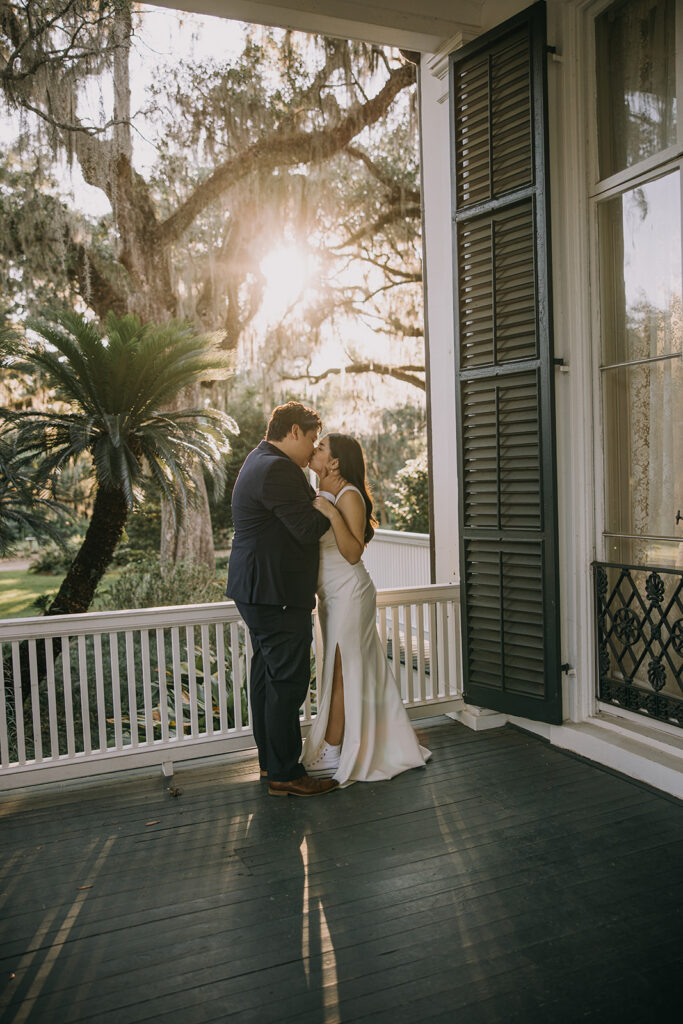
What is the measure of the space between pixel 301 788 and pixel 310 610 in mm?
718

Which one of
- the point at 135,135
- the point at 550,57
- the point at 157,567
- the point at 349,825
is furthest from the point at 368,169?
the point at 349,825

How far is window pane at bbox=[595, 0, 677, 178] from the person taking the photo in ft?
9.54

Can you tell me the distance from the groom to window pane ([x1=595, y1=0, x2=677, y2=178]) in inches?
72.4

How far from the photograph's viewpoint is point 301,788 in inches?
117

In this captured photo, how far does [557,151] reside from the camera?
3.29m

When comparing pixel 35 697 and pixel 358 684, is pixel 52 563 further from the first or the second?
pixel 358 684

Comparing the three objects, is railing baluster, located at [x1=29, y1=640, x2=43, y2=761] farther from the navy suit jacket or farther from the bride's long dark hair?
the bride's long dark hair

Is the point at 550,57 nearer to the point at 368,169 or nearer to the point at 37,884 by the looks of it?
the point at 37,884

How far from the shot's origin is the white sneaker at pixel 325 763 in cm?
318

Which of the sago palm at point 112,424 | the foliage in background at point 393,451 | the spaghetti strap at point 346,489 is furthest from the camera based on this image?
the foliage in background at point 393,451

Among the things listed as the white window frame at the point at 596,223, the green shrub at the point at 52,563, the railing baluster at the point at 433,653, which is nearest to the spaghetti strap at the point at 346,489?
the railing baluster at the point at 433,653

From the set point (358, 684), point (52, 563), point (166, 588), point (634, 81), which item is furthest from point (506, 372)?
point (52, 563)

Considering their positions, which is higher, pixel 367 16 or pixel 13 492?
pixel 367 16

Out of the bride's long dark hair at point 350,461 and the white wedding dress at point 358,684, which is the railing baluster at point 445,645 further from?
the bride's long dark hair at point 350,461
